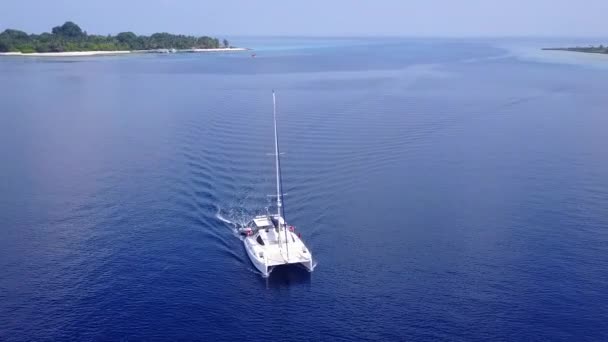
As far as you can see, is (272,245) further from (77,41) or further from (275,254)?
(77,41)

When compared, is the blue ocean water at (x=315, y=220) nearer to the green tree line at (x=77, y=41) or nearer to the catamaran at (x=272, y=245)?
the catamaran at (x=272, y=245)

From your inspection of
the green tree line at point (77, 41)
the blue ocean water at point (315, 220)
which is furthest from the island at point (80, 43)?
the blue ocean water at point (315, 220)

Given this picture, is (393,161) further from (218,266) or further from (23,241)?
(23,241)

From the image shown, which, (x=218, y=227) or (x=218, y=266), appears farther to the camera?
(x=218, y=227)

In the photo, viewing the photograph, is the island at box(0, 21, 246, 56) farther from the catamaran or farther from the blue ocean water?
the catamaran

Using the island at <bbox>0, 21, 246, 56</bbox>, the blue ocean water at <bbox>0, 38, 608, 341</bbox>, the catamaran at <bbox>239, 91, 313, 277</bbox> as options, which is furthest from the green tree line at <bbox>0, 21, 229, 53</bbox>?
the catamaran at <bbox>239, 91, 313, 277</bbox>

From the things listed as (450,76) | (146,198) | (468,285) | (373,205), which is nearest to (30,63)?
(450,76)
